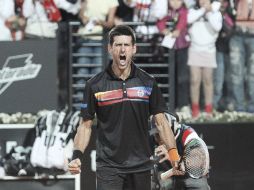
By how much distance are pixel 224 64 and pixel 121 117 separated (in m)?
3.14

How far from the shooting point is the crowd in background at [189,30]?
8.16m

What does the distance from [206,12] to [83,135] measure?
3.22 metres

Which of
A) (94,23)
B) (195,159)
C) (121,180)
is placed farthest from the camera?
(94,23)

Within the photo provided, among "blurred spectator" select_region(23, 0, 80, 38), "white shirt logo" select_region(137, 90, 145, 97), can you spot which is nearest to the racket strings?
"white shirt logo" select_region(137, 90, 145, 97)

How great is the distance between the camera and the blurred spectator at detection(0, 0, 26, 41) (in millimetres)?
8203

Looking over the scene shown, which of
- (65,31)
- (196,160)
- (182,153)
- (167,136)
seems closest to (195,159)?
(196,160)

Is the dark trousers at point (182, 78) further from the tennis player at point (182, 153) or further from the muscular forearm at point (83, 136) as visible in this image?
the muscular forearm at point (83, 136)

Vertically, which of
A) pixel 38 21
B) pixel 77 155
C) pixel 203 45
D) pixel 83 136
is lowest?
pixel 77 155

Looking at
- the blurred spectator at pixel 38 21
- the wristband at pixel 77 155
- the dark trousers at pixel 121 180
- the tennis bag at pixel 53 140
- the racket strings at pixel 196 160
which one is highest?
the blurred spectator at pixel 38 21

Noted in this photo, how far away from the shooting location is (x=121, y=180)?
5.40 meters

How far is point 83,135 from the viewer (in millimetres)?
5465

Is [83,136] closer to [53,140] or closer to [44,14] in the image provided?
[53,140]

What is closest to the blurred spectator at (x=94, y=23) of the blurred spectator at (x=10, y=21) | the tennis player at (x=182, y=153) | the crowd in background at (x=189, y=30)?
the crowd in background at (x=189, y=30)

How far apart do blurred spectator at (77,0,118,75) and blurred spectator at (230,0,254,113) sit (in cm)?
134
